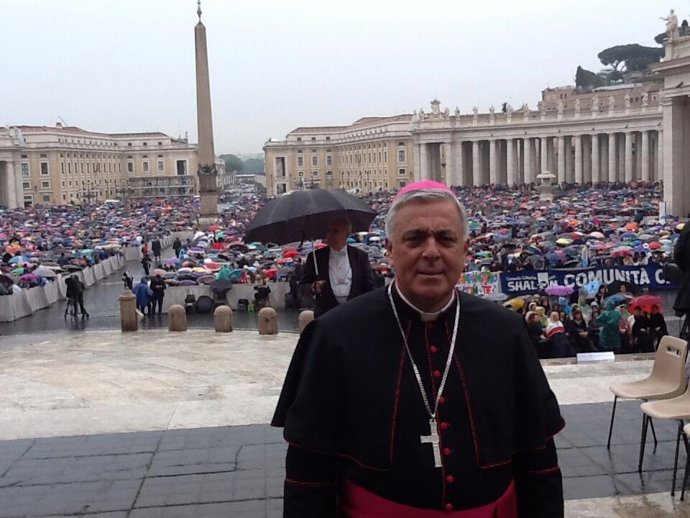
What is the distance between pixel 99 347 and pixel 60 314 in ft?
28.2

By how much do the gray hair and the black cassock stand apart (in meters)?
0.24

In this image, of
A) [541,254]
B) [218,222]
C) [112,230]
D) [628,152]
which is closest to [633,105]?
[628,152]

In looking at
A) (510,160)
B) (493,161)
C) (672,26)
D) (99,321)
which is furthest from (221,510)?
(510,160)

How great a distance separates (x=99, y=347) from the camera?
1355 centimetres

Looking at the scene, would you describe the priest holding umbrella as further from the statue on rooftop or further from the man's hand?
the statue on rooftop

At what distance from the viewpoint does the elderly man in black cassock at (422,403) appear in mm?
2520

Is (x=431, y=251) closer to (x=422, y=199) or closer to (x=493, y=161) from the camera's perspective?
(x=422, y=199)

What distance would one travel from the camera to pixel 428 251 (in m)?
2.55

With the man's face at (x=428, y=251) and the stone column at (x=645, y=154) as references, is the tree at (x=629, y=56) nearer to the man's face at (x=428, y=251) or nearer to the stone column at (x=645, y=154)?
the stone column at (x=645, y=154)

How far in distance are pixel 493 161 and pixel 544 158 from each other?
19.5 ft

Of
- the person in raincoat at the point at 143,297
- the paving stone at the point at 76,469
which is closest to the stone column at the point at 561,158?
the person in raincoat at the point at 143,297

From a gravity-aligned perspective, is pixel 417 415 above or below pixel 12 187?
below

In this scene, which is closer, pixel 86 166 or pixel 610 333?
pixel 610 333

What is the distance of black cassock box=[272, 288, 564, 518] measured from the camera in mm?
2520
